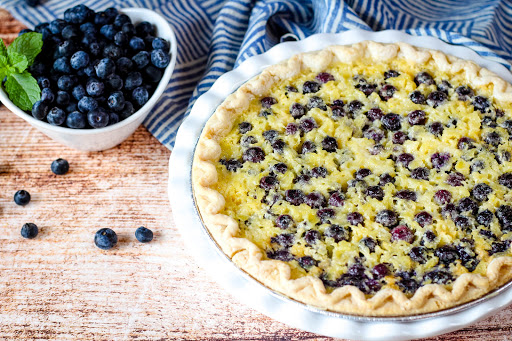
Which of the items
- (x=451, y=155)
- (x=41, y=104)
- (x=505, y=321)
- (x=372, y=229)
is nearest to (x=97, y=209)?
(x=41, y=104)

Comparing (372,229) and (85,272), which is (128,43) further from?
(372,229)

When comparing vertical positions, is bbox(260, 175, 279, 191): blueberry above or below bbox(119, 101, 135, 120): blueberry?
above

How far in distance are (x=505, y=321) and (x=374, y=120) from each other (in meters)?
1.03

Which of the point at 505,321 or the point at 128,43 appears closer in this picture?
the point at 505,321

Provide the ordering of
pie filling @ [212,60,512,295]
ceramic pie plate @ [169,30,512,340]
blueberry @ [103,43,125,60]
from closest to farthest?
ceramic pie plate @ [169,30,512,340], pie filling @ [212,60,512,295], blueberry @ [103,43,125,60]

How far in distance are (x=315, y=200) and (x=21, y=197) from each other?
1.50 m

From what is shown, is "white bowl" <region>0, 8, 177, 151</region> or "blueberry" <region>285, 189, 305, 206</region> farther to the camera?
"white bowl" <region>0, 8, 177, 151</region>

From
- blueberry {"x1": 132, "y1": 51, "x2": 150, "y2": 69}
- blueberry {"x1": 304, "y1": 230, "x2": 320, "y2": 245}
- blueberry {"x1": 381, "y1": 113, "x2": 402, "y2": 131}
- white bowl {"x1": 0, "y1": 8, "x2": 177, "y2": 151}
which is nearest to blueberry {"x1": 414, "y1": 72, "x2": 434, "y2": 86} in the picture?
blueberry {"x1": 381, "y1": 113, "x2": 402, "y2": 131}

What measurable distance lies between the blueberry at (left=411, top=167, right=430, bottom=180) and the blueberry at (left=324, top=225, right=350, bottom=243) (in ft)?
1.35

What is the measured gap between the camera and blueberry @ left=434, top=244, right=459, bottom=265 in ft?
7.16

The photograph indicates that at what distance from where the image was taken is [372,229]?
228 cm

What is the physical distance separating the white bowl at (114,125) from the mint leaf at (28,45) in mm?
209

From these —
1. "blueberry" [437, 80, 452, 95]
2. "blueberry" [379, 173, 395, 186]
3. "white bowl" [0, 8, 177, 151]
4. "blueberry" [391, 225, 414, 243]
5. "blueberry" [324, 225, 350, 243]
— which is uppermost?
"blueberry" [437, 80, 452, 95]

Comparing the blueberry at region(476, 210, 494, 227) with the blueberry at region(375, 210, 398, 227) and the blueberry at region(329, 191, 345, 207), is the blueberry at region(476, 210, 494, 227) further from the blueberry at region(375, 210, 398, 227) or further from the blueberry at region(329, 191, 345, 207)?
the blueberry at region(329, 191, 345, 207)
